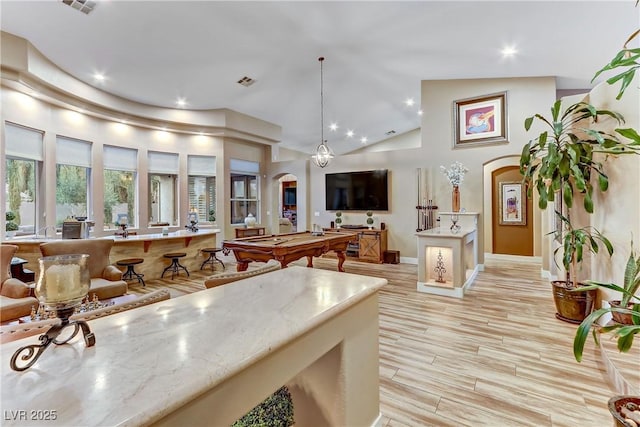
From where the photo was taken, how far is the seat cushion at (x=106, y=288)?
11.7 ft

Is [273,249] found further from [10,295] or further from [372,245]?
[372,245]

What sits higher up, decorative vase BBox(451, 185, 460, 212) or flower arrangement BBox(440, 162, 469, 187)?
flower arrangement BBox(440, 162, 469, 187)

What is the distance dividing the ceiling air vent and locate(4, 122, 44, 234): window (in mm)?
3651

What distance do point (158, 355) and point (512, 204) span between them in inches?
342

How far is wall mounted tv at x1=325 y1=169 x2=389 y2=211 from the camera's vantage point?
7.55 meters

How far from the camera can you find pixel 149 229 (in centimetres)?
711

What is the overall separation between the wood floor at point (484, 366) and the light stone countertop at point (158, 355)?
4.30ft

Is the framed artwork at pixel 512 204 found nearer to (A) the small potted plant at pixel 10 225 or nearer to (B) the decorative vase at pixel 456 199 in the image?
(B) the decorative vase at pixel 456 199

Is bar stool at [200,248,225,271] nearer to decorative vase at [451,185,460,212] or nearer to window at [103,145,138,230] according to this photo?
window at [103,145,138,230]

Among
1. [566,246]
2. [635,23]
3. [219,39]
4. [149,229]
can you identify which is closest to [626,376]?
[566,246]

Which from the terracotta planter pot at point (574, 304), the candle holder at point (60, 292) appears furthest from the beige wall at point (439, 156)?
the candle holder at point (60, 292)

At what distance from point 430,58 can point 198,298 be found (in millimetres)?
5616

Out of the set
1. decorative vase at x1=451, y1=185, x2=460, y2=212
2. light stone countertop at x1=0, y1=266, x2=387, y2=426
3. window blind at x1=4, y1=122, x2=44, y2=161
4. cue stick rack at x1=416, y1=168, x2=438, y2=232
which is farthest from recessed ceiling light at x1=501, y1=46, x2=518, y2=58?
window blind at x1=4, y1=122, x2=44, y2=161

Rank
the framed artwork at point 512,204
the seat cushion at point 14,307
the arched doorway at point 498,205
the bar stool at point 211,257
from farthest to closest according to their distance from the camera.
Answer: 1. the framed artwork at point 512,204
2. the arched doorway at point 498,205
3. the bar stool at point 211,257
4. the seat cushion at point 14,307
